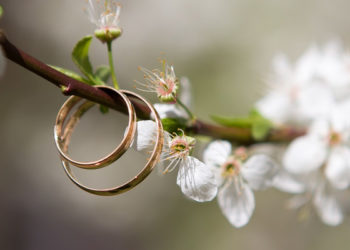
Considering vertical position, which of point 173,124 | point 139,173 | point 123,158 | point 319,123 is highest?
→ point 123,158

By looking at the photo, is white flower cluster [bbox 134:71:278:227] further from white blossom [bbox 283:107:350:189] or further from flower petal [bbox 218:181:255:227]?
white blossom [bbox 283:107:350:189]

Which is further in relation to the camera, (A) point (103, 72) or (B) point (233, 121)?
(B) point (233, 121)

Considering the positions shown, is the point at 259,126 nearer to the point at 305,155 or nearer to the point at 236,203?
the point at 305,155

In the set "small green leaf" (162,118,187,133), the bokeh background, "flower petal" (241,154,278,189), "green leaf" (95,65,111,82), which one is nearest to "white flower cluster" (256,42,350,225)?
"flower petal" (241,154,278,189)

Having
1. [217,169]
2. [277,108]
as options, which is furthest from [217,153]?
[277,108]

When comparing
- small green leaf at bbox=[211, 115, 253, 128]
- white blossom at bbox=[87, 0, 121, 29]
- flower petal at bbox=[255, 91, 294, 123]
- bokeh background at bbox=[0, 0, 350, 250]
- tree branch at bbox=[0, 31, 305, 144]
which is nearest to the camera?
tree branch at bbox=[0, 31, 305, 144]

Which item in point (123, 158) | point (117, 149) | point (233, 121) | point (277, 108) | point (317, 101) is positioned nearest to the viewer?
point (117, 149)

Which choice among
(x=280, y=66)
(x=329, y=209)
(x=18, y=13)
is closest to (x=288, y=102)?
(x=280, y=66)
